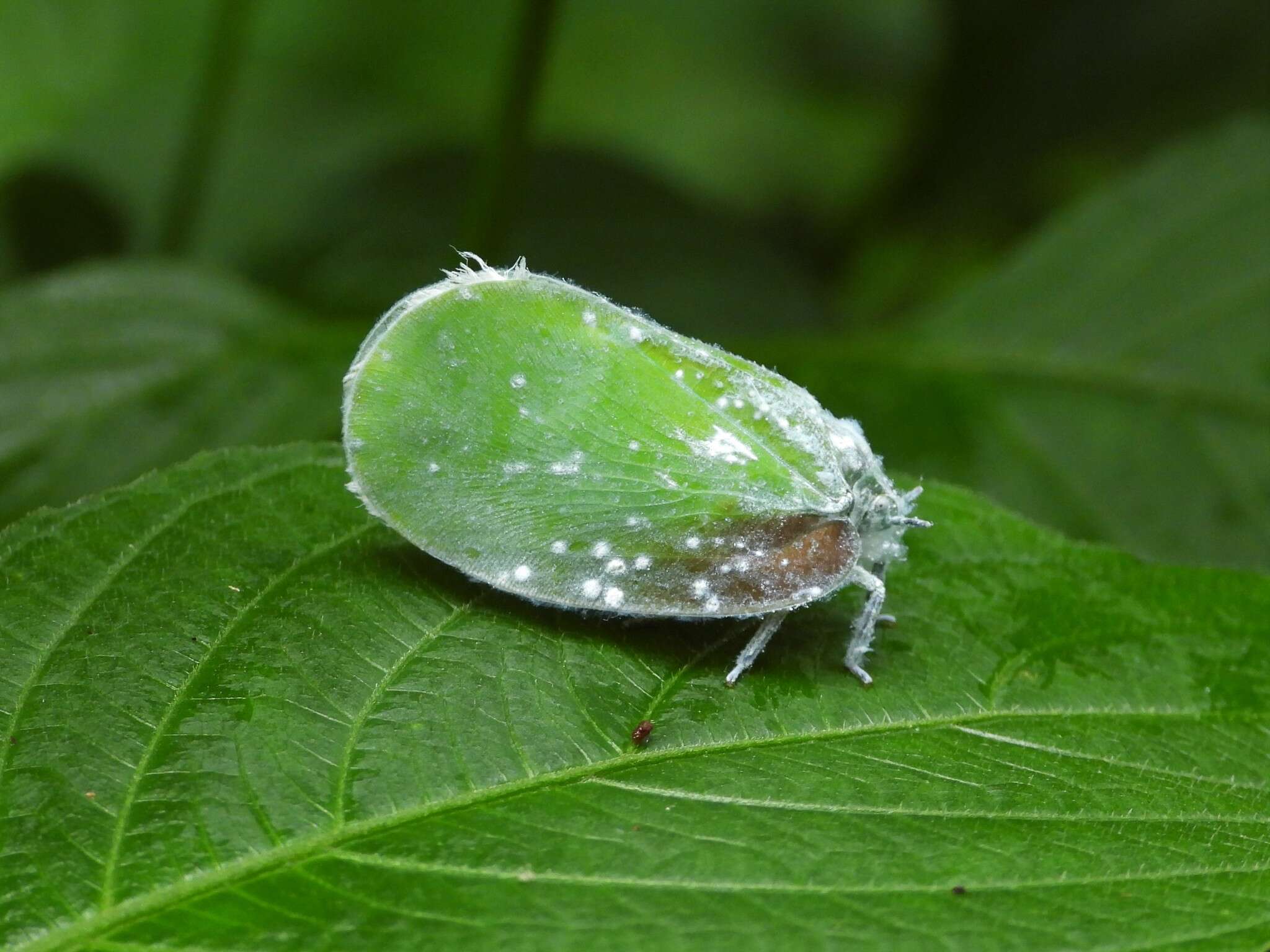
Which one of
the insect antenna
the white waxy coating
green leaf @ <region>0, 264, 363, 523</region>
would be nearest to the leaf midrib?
the white waxy coating

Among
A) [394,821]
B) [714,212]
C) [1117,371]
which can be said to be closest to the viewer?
[394,821]

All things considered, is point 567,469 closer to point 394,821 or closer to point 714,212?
point 394,821

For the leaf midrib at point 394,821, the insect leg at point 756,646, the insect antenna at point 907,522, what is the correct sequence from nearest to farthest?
the leaf midrib at point 394,821
the insect leg at point 756,646
the insect antenna at point 907,522

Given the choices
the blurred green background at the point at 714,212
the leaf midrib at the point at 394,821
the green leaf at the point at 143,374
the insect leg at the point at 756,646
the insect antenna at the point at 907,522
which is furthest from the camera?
the blurred green background at the point at 714,212

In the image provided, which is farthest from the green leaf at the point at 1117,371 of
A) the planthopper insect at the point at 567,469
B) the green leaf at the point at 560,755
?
the planthopper insect at the point at 567,469

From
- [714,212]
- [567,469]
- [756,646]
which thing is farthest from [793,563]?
[714,212]

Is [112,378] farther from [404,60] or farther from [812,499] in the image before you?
[404,60]

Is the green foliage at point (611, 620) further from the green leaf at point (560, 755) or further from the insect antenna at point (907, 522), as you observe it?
the insect antenna at point (907, 522)

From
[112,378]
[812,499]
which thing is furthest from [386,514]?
[112,378]
